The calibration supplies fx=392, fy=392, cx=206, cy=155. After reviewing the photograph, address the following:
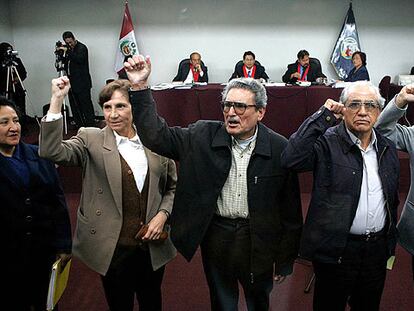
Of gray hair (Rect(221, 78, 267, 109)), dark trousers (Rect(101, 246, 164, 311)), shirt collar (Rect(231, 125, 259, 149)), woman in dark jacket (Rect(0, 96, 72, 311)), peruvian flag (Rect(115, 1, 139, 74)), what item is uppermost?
peruvian flag (Rect(115, 1, 139, 74))

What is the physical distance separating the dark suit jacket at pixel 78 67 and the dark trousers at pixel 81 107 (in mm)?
82

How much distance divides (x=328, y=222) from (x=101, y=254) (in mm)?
895

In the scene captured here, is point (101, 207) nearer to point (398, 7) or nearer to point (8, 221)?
point (8, 221)

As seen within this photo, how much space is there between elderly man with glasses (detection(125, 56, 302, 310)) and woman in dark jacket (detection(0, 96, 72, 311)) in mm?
498

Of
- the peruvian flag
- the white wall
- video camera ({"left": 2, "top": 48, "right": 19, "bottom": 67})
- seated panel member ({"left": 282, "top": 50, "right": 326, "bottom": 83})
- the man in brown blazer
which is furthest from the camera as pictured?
the white wall

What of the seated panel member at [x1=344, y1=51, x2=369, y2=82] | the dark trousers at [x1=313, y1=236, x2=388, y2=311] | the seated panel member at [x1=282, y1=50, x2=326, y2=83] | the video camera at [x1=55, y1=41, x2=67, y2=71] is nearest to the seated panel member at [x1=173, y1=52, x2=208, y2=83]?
the seated panel member at [x1=282, y1=50, x2=326, y2=83]

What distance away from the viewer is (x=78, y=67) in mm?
6289

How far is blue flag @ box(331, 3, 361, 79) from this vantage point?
7.07m

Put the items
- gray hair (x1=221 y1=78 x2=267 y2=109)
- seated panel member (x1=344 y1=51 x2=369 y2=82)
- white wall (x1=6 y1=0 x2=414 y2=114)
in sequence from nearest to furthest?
gray hair (x1=221 y1=78 x2=267 y2=109)
seated panel member (x1=344 y1=51 x2=369 y2=82)
white wall (x1=6 y1=0 x2=414 y2=114)

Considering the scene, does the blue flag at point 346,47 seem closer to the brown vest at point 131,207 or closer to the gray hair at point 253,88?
the gray hair at point 253,88

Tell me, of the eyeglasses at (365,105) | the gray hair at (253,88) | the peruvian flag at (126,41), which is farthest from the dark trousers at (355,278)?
the peruvian flag at (126,41)

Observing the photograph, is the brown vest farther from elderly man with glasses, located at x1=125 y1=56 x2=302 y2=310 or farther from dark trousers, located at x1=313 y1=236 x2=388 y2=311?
dark trousers, located at x1=313 y1=236 x2=388 y2=311

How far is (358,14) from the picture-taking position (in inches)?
284

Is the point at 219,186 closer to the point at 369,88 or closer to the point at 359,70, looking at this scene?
the point at 369,88
